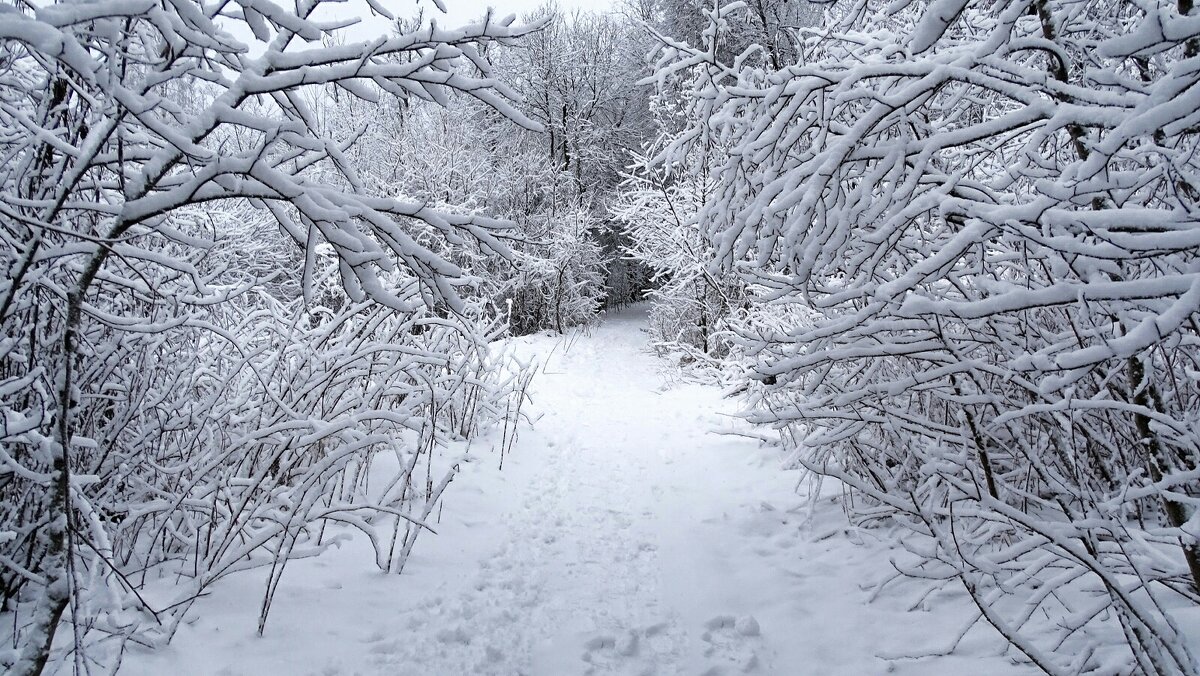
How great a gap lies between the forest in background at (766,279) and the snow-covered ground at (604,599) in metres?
0.23

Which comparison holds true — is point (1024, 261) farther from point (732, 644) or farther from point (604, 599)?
point (604, 599)

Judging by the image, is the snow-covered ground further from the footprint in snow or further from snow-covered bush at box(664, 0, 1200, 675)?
snow-covered bush at box(664, 0, 1200, 675)

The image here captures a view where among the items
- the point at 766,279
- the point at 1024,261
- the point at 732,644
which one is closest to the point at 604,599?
the point at 732,644

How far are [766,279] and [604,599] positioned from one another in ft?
6.51

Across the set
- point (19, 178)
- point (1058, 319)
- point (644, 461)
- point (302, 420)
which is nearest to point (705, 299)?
point (644, 461)

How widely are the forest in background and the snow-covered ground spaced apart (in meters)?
0.23

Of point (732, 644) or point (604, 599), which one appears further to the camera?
point (604, 599)

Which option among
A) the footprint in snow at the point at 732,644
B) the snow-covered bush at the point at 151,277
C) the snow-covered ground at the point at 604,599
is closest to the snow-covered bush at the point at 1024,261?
the snow-covered ground at the point at 604,599

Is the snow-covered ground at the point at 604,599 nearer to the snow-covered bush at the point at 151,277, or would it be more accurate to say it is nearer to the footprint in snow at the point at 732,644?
the footprint in snow at the point at 732,644

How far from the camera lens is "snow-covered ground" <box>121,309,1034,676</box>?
2432 millimetres

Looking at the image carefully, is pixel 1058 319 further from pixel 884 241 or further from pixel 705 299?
pixel 705 299

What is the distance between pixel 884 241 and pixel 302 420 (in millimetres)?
2654

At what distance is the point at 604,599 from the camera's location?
10.4 ft

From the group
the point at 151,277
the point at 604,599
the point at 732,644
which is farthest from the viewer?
the point at 604,599
